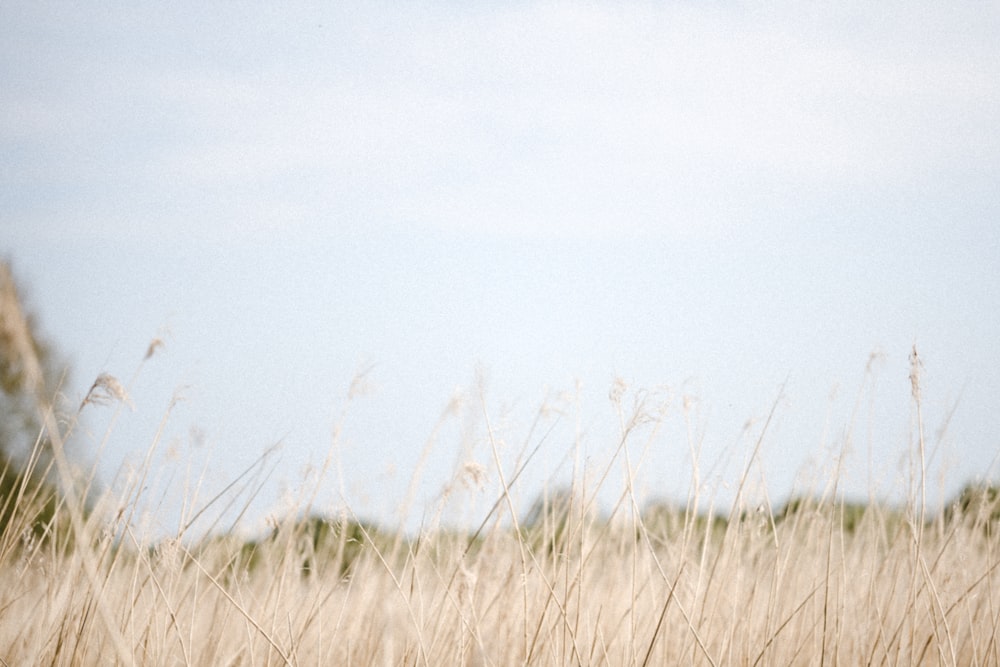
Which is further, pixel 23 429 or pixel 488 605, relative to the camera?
pixel 23 429

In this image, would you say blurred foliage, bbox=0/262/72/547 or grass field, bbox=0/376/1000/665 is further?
grass field, bbox=0/376/1000/665

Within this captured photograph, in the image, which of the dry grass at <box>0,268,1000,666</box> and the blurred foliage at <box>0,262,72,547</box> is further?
the dry grass at <box>0,268,1000,666</box>

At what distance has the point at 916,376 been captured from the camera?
2.04 metres

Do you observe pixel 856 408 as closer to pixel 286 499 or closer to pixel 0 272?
pixel 286 499

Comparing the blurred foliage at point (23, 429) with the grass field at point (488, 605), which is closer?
the blurred foliage at point (23, 429)

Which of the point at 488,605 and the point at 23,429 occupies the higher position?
the point at 488,605

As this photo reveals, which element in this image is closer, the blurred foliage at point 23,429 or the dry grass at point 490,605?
the blurred foliage at point 23,429

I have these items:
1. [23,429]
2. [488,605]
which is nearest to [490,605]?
[488,605]

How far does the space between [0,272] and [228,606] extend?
1603mm

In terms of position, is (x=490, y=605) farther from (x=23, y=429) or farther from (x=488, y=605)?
(x=23, y=429)

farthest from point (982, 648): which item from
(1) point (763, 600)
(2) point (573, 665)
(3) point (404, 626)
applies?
(3) point (404, 626)

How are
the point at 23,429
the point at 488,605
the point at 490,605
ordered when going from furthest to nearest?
the point at 23,429, the point at 488,605, the point at 490,605

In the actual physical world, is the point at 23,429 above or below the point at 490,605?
below

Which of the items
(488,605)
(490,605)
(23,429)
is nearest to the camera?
(490,605)
